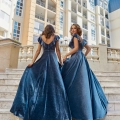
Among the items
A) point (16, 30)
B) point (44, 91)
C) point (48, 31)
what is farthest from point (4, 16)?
point (44, 91)

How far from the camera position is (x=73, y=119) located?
196 cm

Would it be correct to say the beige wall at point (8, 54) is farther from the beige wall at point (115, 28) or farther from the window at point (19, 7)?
the beige wall at point (115, 28)

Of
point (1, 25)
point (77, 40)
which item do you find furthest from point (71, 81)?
point (1, 25)

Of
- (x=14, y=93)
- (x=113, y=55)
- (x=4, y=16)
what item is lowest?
(x=14, y=93)

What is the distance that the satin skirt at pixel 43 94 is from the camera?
5.96 ft

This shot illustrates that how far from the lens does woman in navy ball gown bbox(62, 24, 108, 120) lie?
190 centimetres

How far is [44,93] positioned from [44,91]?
0.09 feet

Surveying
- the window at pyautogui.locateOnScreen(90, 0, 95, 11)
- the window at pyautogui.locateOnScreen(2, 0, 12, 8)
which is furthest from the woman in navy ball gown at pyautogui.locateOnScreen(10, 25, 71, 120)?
the window at pyautogui.locateOnScreen(90, 0, 95, 11)

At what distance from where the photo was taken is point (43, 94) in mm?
1928

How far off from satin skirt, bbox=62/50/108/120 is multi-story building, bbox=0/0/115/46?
6.11m

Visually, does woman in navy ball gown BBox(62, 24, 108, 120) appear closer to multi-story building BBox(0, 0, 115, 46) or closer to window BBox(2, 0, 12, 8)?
multi-story building BBox(0, 0, 115, 46)

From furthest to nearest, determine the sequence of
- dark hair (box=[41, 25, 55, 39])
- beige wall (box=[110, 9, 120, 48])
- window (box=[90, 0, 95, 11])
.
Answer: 1. beige wall (box=[110, 9, 120, 48])
2. window (box=[90, 0, 95, 11])
3. dark hair (box=[41, 25, 55, 39])

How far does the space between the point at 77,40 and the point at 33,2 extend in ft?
49.5

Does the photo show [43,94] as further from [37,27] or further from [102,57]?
[37,27]
